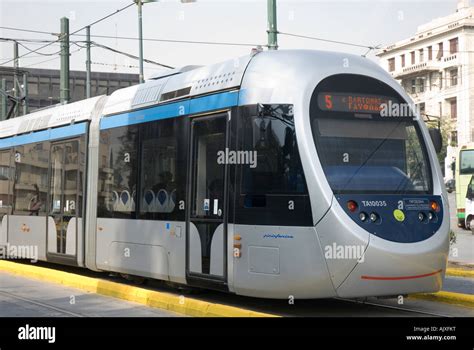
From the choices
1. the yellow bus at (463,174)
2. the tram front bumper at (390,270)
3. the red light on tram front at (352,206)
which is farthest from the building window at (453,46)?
the red light on tram front at (352,206)

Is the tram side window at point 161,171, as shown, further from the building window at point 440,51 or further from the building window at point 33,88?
the building window at point 440,51

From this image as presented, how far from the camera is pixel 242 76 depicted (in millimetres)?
10125

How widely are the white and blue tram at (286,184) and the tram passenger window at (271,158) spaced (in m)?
0.01

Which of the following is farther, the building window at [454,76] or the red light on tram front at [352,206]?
the building window at [454,76]

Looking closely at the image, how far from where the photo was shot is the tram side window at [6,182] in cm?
1748

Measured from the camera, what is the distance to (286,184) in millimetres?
9398

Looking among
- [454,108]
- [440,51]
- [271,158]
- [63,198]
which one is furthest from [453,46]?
[271,158]

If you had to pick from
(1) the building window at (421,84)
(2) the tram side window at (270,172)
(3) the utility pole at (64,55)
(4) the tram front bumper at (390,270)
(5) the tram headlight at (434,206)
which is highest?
(1) the building window at (421,84)

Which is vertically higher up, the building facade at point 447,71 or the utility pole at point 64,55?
the building facade at point 447,71

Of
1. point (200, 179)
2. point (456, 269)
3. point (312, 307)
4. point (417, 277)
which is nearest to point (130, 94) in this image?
point (200, 179)

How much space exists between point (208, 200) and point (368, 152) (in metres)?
2.28

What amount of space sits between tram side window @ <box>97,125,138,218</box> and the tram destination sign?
12.7 feet

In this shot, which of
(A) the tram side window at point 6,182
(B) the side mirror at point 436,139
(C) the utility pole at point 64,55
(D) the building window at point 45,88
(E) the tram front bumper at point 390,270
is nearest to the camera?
(E) the tram front bumper at point 390,270

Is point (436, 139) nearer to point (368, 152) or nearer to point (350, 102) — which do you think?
point (368, 152)
